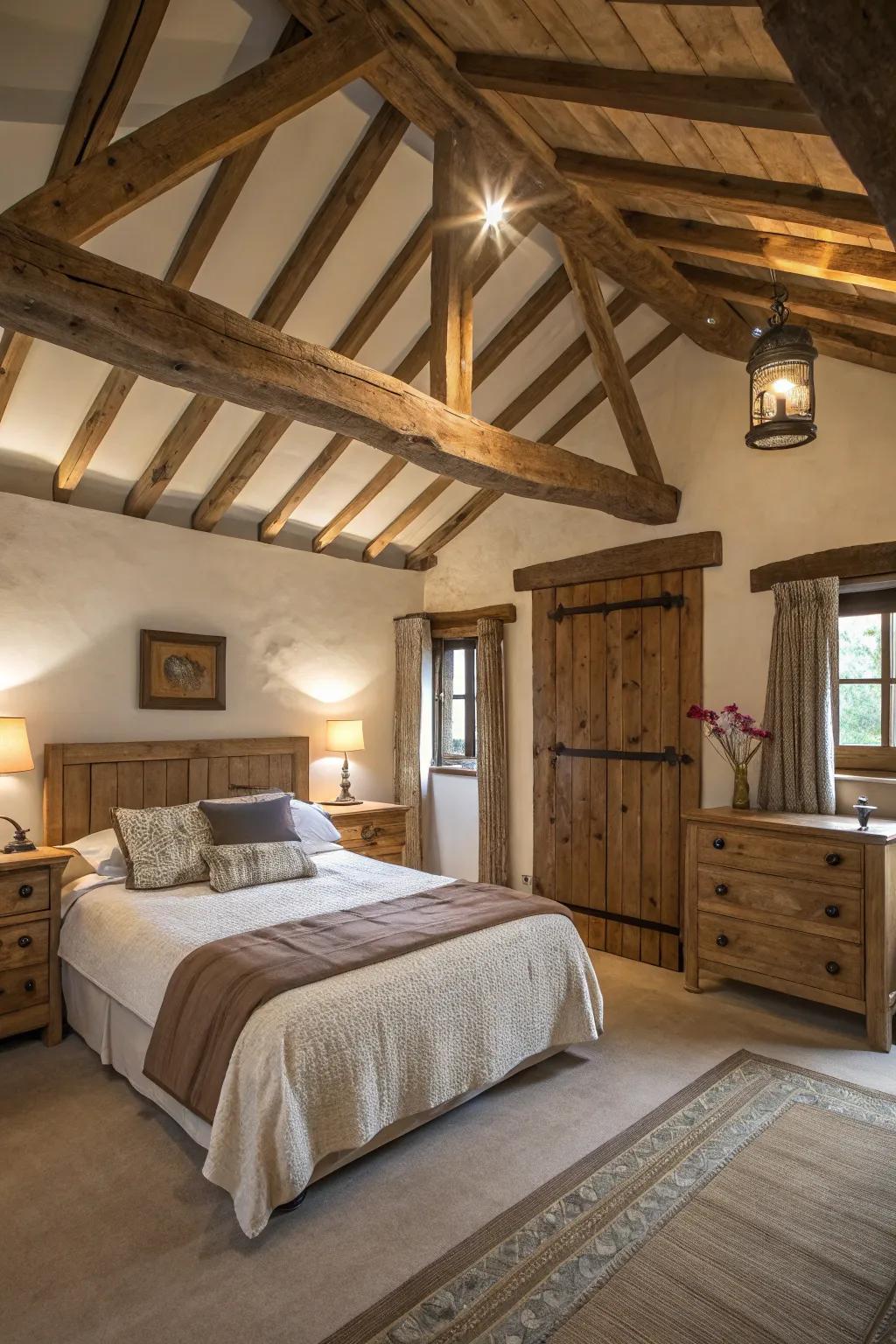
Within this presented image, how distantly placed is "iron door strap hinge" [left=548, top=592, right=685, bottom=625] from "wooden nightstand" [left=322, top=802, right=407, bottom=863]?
1.62 meters

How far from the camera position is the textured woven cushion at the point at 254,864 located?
11.3 ft

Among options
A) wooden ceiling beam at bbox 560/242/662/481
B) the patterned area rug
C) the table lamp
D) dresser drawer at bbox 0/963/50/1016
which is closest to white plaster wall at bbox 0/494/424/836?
the table lamp

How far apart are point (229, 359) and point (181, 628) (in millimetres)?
2436

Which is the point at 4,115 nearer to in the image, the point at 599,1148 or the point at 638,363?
the point at 638,363

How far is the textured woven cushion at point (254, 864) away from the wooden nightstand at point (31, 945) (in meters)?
0.65

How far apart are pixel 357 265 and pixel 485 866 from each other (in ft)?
12.1

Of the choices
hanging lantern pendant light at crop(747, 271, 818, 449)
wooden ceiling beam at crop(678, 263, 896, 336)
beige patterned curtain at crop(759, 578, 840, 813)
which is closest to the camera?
hanging lantern pendant light at crop(747, 271, 818, 449)

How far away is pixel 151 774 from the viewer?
4.26 m

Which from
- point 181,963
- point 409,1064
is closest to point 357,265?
point 181,963

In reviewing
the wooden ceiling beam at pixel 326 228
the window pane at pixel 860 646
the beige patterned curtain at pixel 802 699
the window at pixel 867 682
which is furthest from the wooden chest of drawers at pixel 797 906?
the wooden ceiling beam at pixel 326 228

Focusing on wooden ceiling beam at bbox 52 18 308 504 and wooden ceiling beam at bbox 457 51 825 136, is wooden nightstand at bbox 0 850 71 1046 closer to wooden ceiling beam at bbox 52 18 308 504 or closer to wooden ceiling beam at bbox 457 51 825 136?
wooden ceiling beam at bbox 52 18 308 504

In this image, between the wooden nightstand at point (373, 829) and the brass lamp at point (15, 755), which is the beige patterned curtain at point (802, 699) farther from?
the brass lamp at point (15, 755)

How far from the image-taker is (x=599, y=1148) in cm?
247

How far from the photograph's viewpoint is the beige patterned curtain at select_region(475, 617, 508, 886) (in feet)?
17.2
